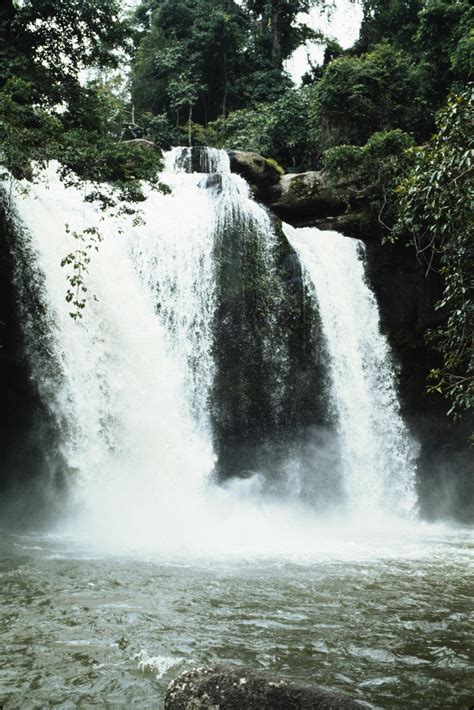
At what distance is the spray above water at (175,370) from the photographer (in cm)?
1177

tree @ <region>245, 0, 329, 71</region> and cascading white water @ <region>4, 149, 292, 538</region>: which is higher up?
tree @ <region>245, 0, 329, 71</region>

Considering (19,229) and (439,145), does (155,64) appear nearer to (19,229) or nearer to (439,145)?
(19,229)

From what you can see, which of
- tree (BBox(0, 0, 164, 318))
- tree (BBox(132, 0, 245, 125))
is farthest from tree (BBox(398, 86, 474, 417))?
tree (BBox(132, 0, 245, 125))

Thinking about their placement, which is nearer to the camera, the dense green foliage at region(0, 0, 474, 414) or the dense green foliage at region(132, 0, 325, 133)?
the dense green foliage at region(0, 0, 474, 414)

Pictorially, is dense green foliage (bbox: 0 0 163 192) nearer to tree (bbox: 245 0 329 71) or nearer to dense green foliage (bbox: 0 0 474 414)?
dense green foliage (bbox: 0 0 474 414)

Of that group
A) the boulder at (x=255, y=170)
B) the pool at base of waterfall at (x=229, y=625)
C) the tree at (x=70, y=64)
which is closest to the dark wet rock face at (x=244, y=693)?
the pool at base of waterfall at (x=229, y=625)

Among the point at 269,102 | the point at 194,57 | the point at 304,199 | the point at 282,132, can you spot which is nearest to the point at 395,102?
the point at 282,132

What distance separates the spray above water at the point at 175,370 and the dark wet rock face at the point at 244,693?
21.0 ft

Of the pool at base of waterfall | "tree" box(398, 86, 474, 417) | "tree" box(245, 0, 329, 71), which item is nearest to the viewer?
the pool at base of waterfall

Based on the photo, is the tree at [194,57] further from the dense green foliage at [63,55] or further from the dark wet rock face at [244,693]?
the dark wet rock face at [244,693]

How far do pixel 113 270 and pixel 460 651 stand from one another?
10.5 m

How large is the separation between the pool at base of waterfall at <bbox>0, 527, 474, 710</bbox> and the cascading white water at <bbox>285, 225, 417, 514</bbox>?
18.1 feet

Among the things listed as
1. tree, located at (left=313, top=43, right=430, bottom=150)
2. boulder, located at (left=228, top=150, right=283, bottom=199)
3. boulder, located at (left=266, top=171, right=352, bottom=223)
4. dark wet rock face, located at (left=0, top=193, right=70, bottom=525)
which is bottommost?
dark wet rock face, located at (left=0, top=193, right=70, bottom=525)

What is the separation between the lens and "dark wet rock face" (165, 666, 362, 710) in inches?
128
